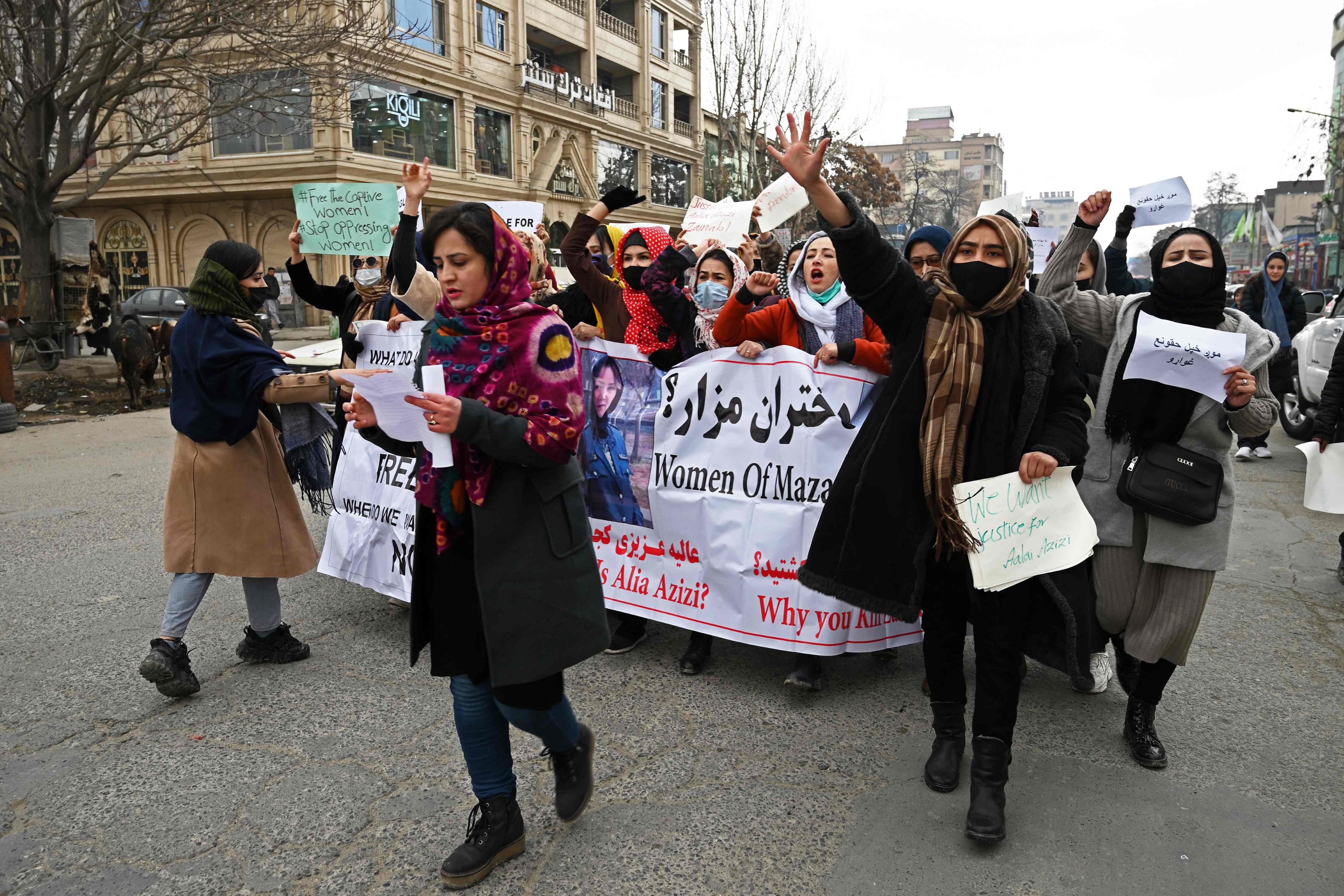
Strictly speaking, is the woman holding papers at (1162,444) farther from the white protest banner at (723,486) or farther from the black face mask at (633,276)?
the black face mask at (633,276)

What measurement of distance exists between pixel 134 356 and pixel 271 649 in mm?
11554

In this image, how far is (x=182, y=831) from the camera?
2861mm

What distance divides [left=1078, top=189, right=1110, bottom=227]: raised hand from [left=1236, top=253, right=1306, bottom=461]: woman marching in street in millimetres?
6990

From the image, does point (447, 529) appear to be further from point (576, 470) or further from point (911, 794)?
point (911, 794)

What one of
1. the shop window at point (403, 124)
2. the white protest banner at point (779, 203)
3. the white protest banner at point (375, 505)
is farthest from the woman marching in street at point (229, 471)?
the shop window at point (403, 124)

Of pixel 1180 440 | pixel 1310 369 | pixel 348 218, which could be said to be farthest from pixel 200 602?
pixel 1310 369

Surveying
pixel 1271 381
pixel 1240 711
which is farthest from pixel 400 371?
pixel 1271 381

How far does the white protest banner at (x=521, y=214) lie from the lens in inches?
284

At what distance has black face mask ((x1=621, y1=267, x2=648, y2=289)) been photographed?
4.91 meters

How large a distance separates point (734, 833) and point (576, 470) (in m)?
1.23

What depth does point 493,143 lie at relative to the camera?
33.4 meters

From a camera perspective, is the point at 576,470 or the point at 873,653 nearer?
the point at 576,470

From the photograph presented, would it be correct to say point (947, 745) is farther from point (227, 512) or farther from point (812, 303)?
point (227, 512)

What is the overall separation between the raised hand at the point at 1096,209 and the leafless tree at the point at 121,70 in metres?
11.8
